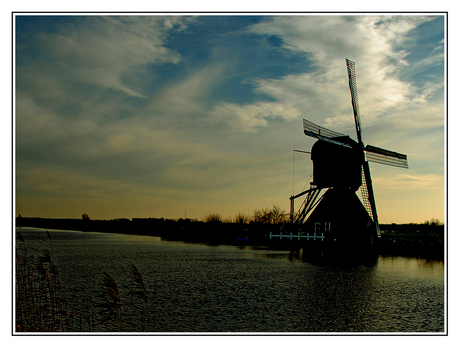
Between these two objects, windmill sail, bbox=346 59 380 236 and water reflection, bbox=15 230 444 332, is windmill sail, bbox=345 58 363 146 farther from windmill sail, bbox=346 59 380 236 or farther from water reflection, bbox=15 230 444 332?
water reflection, bbox=15 230 444 332

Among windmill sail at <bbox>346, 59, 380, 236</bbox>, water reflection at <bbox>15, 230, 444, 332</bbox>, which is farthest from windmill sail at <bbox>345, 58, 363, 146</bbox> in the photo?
water reflection at <bbox>15, 230, 444, 332</bbox>

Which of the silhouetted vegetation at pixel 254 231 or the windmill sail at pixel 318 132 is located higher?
the windmill sail at pixel 318 132

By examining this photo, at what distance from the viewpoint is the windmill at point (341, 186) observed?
110 feet

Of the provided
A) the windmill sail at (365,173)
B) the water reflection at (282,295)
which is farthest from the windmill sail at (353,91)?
the water reflection at (282,295)

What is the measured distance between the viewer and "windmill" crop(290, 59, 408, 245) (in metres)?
33.4

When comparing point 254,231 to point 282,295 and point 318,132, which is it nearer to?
point 318,132

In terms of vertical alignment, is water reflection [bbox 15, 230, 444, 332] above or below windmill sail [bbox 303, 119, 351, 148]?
below

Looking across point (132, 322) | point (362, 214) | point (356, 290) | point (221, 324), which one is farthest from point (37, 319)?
point (362, 214)

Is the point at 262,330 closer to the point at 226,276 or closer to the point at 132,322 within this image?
the point at 132,322

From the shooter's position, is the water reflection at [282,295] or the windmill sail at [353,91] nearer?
the water reflection at [282,295]

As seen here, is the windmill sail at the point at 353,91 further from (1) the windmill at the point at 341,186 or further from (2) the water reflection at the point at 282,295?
(2) the water reflection at the point at 282,295

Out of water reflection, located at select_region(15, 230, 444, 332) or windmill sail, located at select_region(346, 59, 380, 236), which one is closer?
water reflection, located at select_region(15, 230, 444, 332)

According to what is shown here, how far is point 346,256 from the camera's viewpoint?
Result: 3138cm

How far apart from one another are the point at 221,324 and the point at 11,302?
18.0ft
